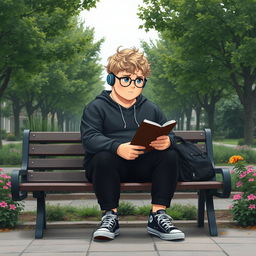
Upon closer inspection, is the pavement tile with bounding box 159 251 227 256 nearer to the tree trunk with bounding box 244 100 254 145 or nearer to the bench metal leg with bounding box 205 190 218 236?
the bench metal leg with bounding box 205 190 218 236

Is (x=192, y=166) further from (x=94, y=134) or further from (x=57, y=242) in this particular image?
(x=57, y=242)

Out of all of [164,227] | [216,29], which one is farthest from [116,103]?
[216,29]

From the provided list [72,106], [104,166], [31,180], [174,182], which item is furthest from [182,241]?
[72,106]

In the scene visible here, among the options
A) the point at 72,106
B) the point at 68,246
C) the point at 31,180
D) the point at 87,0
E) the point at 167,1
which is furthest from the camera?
the point at 72,106

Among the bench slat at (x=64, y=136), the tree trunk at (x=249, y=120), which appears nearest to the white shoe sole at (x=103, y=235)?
the bench slat at (x=64, y=136)

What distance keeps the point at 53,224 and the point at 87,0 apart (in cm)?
1564

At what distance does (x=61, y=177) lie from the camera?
18.0ft

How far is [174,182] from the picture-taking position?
485cm

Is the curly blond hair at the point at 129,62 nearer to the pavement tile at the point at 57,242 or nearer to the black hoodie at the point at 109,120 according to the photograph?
the black hoodie at the point at 109,120

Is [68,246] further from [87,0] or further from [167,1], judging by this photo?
[167,1]

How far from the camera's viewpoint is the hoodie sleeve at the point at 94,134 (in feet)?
15.8

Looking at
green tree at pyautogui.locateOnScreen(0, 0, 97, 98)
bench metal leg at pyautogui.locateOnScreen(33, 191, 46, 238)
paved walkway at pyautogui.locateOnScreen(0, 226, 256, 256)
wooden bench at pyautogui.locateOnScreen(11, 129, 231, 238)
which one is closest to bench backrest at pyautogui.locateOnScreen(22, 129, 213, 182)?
wooden bench at pyautogui.locateOnScreen(11, 129, 231, 238)

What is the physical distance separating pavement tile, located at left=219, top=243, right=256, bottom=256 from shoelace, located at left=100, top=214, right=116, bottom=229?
99 cm

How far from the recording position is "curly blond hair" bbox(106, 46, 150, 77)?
5.21m
